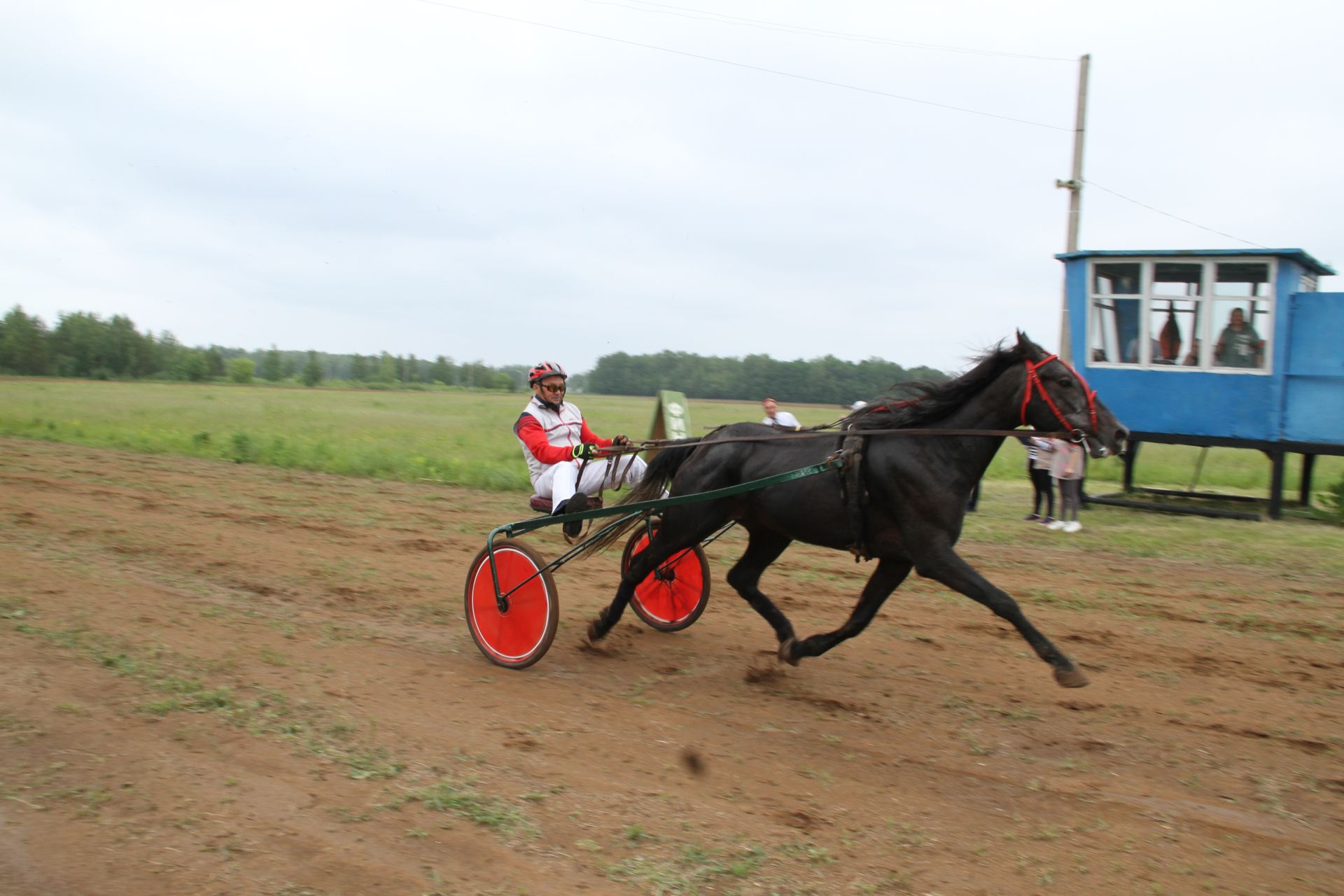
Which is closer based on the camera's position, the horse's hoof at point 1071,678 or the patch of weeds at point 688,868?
the patch of weeds at point 688,868

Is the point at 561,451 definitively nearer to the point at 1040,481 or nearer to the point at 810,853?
the point at 810,853

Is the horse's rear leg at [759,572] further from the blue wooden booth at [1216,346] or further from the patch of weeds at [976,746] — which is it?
the blue wooden booth at [1216,346]

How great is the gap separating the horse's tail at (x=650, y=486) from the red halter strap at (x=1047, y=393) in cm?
188

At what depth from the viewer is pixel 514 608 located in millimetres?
5707

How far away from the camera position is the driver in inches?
230

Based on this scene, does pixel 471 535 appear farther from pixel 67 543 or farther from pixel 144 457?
pixel 144 457

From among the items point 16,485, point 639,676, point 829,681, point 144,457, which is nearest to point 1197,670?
point 829,681

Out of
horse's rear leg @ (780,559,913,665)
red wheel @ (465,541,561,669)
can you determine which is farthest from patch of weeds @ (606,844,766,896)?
red wheel @ (465,541,561,669)

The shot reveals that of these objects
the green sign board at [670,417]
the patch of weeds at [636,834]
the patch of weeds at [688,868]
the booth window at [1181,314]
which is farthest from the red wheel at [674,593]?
the booth window at [1181,314]

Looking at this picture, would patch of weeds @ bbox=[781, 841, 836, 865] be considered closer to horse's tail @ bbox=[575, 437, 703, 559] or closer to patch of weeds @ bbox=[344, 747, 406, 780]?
patch of weeds @ bbox=[344, 747, 406, 780]

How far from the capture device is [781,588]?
317 inches

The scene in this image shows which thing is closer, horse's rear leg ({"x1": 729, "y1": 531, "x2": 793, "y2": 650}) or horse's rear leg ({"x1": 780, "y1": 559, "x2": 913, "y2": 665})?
horse's rear leg ({"x1": 780, "y1": 559, "x2": 913, "y2": 665})

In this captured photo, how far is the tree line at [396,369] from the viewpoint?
15.5 metres

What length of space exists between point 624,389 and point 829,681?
23768 millimetres
